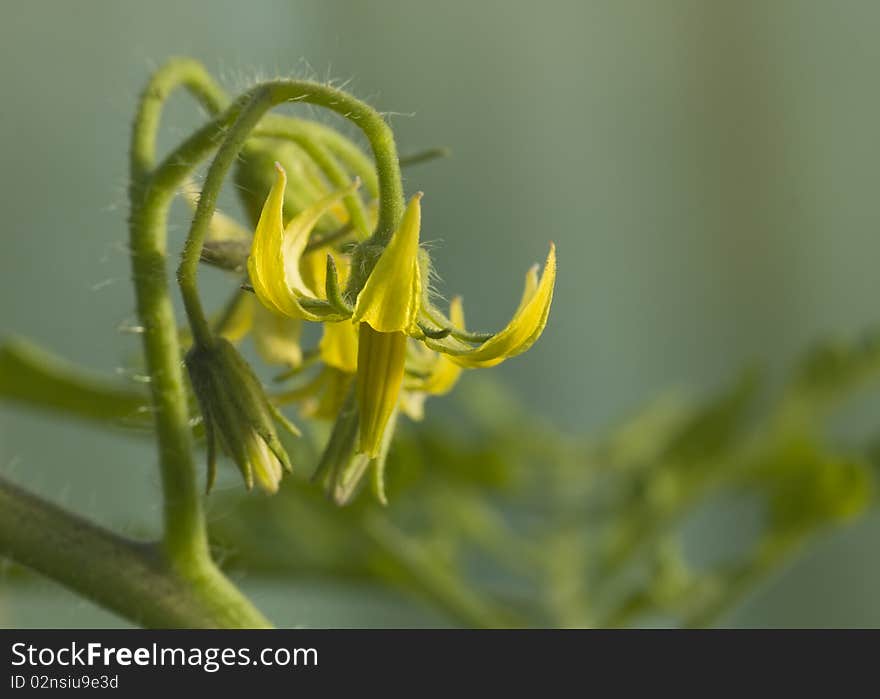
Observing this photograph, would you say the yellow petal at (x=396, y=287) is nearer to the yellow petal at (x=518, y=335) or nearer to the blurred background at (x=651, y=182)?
the yellow petal at (x=518, y=335)

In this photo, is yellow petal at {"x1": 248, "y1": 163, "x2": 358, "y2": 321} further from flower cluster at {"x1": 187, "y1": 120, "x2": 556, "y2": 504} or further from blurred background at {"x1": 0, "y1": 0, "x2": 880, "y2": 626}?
blurred background at {"x1": 0, "y1": 0, "x2": 880, "y2": 626}

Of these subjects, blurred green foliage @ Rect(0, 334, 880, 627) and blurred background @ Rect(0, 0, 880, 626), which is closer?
blurred green foliage @ Rect(0, 334, 880, 627)

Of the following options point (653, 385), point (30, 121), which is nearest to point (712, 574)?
point (30, 121)

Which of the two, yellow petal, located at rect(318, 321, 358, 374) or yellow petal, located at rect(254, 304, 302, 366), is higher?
yellow petal, located at rect(254, 304, 302, 366)

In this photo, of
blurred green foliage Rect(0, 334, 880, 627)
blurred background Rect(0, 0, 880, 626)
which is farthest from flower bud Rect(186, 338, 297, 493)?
blurred background Rect(0, 0, 880, 626)

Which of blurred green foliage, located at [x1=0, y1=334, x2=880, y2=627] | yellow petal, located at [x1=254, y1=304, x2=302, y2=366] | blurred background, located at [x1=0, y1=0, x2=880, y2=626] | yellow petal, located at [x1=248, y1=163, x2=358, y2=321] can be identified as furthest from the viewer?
blurred background, located at [x1=0, y1=0, x2=880, y2=626]

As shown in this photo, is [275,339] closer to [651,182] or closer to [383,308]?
[383,308]

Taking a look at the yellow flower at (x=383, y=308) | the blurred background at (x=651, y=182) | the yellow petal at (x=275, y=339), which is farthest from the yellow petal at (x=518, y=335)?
the blurred background at (x=651, y=182)
